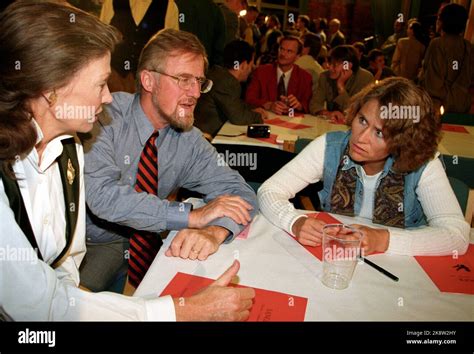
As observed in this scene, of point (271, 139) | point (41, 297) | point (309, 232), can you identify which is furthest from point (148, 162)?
point (271, 139)

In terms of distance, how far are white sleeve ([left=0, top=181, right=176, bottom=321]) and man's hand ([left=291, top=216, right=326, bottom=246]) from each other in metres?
0.58

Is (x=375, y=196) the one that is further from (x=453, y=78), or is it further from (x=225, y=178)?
(x=453, y=78)

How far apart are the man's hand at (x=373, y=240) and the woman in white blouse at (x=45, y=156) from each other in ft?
1.65

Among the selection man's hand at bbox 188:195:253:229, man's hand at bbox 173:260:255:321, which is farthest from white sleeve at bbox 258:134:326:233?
man's hand at bbox 173:260:255:321

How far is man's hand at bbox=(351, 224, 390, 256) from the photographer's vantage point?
149cm

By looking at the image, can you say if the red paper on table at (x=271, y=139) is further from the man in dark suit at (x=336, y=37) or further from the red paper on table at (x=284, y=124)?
the man in dark suit at (x=336, y=37)

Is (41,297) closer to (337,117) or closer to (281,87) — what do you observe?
(337,117)

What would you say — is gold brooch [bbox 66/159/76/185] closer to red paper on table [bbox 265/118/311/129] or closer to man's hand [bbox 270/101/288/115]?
red paper on table [bbox 265/118/311/129]

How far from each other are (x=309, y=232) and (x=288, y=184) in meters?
0.42

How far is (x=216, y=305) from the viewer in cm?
114

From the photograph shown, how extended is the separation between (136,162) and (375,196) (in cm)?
106

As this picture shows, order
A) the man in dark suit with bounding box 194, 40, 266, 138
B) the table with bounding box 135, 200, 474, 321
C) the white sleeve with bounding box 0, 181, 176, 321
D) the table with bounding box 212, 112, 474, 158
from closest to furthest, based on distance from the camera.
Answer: the white sleeve with bounding box 0, 181, 176, 321 → the table with bounding box 135, 200, 474, 321 → the table with bounding box 212, 112, 474, 158 → the man in dark suit with bounding box 194, 40, 266, 138

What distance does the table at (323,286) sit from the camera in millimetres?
1205

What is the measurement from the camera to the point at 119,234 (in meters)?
1.97
